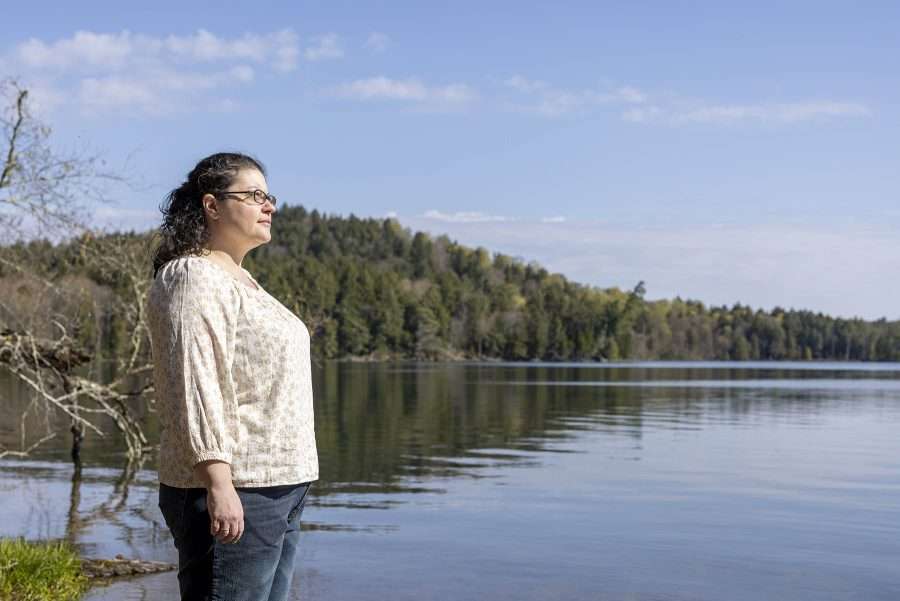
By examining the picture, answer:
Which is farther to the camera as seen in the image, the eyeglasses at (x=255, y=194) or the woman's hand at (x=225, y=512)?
the eyeglasses at (x=255, y=194)

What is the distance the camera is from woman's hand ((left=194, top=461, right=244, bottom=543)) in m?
3.04

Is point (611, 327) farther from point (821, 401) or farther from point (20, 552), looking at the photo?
point (20, 552)

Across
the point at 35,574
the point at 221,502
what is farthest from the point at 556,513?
the point at 221,502

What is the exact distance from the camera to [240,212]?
349 centimetres

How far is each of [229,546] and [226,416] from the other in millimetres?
389

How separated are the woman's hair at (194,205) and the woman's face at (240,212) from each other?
27 millimetres

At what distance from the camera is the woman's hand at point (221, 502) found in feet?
9.99

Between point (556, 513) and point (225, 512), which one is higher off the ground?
point (225, 512)

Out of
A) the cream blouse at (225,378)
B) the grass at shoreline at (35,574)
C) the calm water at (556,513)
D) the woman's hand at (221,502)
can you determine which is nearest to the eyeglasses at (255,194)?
the cream blouse at (225,378)

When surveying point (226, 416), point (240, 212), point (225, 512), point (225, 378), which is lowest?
point (225, 512)

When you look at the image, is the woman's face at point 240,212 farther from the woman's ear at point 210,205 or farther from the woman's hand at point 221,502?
the woman's hand at point 221,502

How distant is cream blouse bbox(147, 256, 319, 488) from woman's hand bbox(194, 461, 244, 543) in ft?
0.11

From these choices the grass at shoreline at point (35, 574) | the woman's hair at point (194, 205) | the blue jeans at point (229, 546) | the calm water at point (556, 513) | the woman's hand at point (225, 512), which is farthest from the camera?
the calm water at point (556, 513)

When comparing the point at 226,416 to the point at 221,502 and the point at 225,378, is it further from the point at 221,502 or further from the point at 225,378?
the point at 221,502
